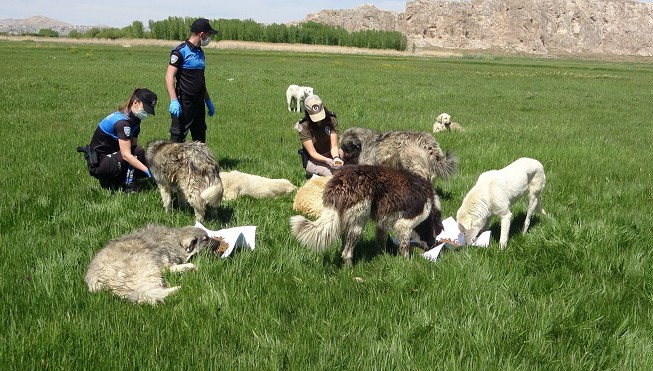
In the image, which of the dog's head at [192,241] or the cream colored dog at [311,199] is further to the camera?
the cream colored dog at [311,199]

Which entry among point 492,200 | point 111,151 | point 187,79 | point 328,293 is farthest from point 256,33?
point 328,293

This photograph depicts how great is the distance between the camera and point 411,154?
8086 mm

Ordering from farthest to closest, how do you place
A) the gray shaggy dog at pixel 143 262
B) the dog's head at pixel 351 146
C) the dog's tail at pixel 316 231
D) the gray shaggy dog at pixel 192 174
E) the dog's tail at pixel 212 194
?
the dog's head at pixel 351 146, the gray shaggy dog at pixel 192 174, the dog's tail at pixel 212 194, the dog's tail at pixel 316 231, the gray shaggy dog at pixel 143 262

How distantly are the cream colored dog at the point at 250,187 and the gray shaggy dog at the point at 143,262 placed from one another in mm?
2912

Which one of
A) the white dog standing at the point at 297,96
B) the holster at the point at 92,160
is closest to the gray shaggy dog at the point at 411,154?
the holster at the point at 92,160

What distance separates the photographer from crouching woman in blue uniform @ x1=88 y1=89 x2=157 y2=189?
8.01 m

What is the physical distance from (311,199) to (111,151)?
374cm

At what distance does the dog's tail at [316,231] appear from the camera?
5.00 meters

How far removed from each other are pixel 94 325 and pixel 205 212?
3294 mm

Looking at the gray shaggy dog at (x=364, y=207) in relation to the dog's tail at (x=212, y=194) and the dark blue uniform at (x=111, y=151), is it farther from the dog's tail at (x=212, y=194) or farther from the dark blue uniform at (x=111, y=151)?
the dark blue uniform at (x=111, y=151)

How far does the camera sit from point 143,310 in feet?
14.0

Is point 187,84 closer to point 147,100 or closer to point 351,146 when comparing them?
point 147,100

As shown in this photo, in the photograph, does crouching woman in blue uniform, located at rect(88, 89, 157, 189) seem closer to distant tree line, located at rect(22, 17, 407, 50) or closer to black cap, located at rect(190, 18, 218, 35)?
black cap, located at rect(190, 18, 218, 35)

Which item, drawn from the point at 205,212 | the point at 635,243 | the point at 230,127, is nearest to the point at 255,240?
the point at 205,212
